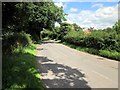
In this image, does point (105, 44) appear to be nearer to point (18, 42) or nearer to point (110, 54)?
point (110, 54)

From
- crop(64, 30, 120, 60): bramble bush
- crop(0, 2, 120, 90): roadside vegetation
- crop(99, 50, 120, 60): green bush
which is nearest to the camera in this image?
crop(0, 2, 120, 90): roadside vegetation

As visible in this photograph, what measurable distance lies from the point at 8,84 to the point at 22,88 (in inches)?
26.1

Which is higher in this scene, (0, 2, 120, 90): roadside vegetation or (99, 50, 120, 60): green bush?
(0, 2, 120, 90): roadside vegetation

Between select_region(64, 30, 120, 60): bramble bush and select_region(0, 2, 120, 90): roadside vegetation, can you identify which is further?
select_region(64, 30, 120, 60): bramble bush

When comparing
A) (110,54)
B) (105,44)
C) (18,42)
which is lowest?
(110,54)

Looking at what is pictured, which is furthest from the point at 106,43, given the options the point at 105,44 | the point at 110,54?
the point at 110,54

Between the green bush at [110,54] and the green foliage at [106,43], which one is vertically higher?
the green foliage at [106,43]

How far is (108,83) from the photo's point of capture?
13.0 meters

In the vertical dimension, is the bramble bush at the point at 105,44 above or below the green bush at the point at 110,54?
above

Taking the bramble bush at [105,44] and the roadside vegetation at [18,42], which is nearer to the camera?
the roadside vegetation at [18,42]

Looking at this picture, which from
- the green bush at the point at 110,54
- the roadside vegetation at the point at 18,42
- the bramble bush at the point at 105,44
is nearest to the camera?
the roadside vegetation at the point at 18,42

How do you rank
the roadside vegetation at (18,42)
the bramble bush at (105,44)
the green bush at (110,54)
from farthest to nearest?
the bramble bush at (105,44)
the green bush at (110,54)
the roadside vegetation at (18,42)

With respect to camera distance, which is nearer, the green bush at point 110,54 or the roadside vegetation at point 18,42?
the roadside vegetation at point 18,42

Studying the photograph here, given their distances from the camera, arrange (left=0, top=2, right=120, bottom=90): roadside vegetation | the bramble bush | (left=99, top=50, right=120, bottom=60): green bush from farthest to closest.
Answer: the bramble bush < (left=99, top=50, right=120, bottom=60): green bush < (left=0, top=2, right=120, bottom=90): roadside vegetation
